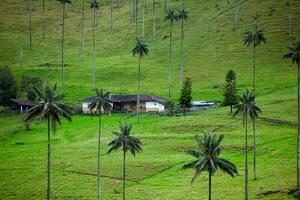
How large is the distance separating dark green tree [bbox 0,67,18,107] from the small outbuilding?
2028cm

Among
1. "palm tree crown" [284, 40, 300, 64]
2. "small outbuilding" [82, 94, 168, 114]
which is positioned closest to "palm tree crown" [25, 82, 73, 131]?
"palm tree crown" [284, 40, 300, 64]

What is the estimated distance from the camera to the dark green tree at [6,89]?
15075cm

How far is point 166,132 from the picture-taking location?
119000 mm

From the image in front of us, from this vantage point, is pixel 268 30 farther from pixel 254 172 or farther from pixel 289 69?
pixel 254 172

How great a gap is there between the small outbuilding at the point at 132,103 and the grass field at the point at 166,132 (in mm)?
6867

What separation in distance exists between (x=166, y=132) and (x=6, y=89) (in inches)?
2133

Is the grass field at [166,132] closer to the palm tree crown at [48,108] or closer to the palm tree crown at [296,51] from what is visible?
the palm tree crown at [296,51]

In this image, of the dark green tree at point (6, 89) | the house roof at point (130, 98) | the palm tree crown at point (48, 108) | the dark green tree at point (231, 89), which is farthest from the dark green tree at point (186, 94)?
the palm tree crown at point (48, 108)

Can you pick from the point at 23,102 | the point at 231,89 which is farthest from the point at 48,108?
the point at 23,102

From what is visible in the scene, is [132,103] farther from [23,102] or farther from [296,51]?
[296,51]

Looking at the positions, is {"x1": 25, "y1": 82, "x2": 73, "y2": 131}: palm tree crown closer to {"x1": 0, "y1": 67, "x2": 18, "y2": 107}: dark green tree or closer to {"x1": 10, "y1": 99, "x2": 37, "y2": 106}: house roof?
{"x1": 10, "y1": 99, "x2": 37, "y2": 106}: house roof

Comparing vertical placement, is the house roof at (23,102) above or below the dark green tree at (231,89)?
below

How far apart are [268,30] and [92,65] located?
198 feet

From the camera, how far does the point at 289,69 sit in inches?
6447
